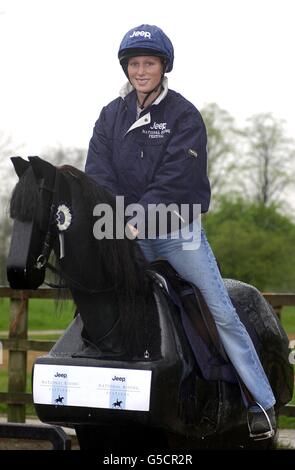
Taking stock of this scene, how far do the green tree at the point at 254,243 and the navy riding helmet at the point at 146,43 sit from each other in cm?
3027

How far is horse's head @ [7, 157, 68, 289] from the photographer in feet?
15.2

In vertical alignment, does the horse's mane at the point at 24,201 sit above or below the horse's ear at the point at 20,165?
below

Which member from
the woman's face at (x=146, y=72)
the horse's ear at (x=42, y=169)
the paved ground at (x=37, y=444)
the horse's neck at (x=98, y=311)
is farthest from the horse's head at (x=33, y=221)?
the paved ground at (x=37, y=444)

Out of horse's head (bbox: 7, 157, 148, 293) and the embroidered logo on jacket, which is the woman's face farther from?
horse's head (bbox: 7, 157, 148, 293)

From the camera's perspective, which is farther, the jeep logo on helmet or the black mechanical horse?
the jeep logo on helmet

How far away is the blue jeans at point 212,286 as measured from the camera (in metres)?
5.36

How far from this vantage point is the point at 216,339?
5387 mm

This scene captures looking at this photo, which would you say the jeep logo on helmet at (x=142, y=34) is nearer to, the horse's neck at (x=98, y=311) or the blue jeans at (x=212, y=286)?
the blue jeans at (x=212, y=286)

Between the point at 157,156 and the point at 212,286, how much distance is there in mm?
805

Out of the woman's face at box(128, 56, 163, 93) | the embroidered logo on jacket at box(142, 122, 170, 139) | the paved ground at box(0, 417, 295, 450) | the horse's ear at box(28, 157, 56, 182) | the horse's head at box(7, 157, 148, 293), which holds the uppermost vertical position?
the woman's face at box(128, 56, 163, 93)

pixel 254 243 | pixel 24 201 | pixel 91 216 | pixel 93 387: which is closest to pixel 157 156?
pixel 91 216

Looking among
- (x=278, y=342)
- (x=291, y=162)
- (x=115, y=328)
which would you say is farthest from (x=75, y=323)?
(x=291, y=162)

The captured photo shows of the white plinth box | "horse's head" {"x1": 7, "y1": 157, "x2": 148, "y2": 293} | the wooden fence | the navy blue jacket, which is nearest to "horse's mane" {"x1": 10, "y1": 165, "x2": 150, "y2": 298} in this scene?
"horse's head" {"x1": 7, "y1": 157, "x2": 148, "y2": 293}

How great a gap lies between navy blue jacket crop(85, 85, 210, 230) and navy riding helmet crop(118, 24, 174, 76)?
256mm
